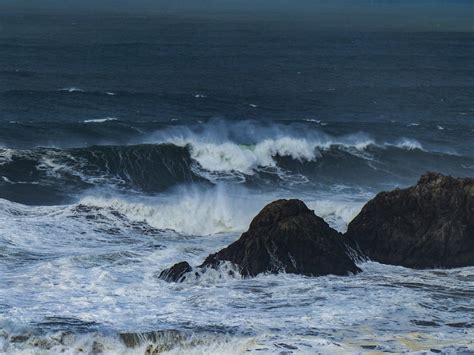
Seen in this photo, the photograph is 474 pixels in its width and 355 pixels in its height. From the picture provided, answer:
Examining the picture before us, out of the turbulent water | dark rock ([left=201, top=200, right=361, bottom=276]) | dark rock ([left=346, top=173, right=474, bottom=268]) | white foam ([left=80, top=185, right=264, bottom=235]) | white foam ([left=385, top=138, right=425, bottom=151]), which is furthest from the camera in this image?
white foam ([left=385, top=138, right=425, bottom=151])

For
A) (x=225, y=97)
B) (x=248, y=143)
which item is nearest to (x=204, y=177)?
(x=248, y=143)

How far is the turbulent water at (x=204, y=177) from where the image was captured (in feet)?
96.1

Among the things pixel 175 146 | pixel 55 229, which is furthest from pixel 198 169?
pixel 55 229

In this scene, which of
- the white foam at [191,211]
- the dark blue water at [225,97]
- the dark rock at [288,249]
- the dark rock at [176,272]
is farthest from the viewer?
the dark blue water at [225,97]

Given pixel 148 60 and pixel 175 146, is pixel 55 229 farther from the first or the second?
pixel 148 60

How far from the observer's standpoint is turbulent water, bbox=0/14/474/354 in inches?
1153

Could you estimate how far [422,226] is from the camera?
36500mm

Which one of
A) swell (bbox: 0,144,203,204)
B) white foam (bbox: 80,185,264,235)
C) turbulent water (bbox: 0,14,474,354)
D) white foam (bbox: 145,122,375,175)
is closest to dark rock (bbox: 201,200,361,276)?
turbulent water (bbox: 0,14,474,354)

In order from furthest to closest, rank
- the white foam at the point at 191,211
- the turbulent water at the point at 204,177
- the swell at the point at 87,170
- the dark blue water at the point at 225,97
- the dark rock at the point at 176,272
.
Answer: the dark blue water at the point at 225,97 → the swell at the point at 87,170 → the white foam at the point at 191,211 → the dark rock at the point at 176,272 → the turbulent water at the point at 204,177

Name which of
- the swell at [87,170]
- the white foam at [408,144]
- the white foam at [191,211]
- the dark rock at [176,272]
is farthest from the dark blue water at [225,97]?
the dark rock at [176,272]

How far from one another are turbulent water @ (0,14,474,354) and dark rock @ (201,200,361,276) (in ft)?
2.16

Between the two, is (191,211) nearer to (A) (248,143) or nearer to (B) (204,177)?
(B) (204,177)

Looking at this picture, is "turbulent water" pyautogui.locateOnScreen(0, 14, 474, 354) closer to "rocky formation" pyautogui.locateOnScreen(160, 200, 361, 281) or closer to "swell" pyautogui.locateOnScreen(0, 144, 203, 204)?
"swell" pyautogui.locateOnScreen(0, 144, 203, 204)

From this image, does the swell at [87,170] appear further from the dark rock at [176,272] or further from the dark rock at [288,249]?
the dark rock at [288,249]
